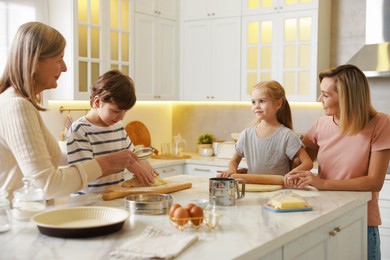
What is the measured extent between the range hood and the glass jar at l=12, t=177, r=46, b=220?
329 centimetres

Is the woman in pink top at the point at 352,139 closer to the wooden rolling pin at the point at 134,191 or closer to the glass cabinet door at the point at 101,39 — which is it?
the wooden rolling pin at the point at 134,191

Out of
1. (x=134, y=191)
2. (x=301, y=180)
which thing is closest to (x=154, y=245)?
(x=134, y=191)

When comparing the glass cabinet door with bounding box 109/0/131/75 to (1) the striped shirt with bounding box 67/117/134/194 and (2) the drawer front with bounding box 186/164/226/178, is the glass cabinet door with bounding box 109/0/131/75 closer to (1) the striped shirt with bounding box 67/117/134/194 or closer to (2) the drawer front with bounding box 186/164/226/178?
(2) the drawer front with bounding box 186/164/226/178

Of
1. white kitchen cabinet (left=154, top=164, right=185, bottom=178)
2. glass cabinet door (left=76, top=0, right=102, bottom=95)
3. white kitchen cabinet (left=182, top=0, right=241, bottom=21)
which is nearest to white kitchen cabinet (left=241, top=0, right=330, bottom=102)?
white kitchen cabinet (left=182, top=0, right=241, bottom=21)

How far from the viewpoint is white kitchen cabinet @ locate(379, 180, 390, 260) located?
156 inches

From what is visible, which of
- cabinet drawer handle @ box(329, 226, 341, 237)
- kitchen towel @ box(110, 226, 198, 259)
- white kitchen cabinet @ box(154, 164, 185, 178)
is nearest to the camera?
kitchen towel @ box(110, 226, 198, 259)

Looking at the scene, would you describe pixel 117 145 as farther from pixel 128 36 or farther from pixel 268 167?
pixel 128 36

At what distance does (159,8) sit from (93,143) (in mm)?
2792

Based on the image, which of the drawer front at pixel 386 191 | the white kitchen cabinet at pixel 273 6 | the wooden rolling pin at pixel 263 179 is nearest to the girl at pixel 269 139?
the wooden rolling pin at pixel 263 179

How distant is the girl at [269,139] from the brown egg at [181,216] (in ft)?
3.33

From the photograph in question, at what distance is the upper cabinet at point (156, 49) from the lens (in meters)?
4.84

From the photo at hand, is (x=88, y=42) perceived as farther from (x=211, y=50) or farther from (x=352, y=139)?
(x=352, y=139)

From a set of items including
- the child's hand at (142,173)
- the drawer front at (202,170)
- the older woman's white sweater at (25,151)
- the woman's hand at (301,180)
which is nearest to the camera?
the older woman's white sweater at (25,151)

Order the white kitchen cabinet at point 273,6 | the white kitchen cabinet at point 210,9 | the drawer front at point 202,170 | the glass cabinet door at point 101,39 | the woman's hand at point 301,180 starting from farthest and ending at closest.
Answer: the white kitchen cabinet at point 210,9 < the drawer front at point 202,170 < the white kitchen cabinet at point 273,6 < the glass cabinet door at point 101,39 < the woman's hand at point 301,180
